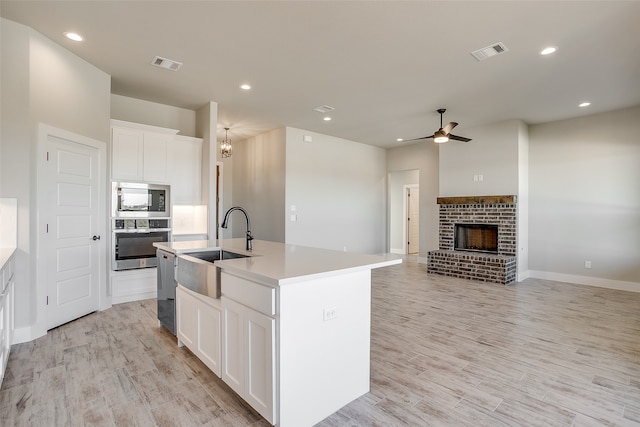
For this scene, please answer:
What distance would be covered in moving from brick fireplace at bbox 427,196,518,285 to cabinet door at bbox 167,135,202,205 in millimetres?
4833

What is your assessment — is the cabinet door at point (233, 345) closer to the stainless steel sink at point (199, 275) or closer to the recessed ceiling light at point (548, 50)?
the stainless steel sink at point (199, 275)

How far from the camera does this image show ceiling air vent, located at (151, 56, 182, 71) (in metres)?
3.67

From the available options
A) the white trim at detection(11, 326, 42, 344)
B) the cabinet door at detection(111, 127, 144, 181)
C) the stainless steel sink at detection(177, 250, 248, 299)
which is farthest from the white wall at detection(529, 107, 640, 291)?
the white trim at detection(11, 326, 42, 344)

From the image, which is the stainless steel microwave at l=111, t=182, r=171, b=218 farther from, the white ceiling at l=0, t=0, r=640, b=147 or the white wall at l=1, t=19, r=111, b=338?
the white ceiling at l=0, t=0, r=640, b=147

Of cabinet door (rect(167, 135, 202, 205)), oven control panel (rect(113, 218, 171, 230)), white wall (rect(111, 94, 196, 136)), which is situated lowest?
oven control panel (rect(113, 218, 171, 230))

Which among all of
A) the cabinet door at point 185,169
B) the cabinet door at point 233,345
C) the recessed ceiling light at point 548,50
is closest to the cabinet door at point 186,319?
the cabinet door at point 233,345

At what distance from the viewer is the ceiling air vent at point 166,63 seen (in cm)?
367

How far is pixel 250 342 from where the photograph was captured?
1.90 metres

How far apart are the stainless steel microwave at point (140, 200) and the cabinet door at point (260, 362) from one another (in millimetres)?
3413

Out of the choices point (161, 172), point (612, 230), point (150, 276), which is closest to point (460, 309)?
point (612, 230)

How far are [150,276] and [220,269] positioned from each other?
3.10 meters

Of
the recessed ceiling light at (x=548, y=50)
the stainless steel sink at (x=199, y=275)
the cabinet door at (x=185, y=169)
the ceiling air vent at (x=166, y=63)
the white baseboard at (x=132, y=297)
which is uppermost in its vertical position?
the ceiling air vent at (x=166, y=63)

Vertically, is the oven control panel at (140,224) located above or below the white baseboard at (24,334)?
above

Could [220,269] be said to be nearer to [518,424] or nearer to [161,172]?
[518,424]
